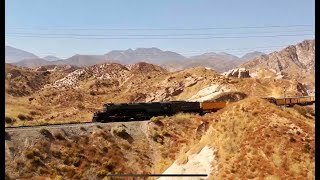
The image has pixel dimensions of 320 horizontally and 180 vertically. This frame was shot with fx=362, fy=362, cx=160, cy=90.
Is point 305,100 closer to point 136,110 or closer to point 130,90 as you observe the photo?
point 136,110

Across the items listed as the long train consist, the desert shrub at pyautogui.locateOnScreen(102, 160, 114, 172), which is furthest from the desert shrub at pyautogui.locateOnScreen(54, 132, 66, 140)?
the long train consist

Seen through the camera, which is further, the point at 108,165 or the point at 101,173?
the point at 108,165

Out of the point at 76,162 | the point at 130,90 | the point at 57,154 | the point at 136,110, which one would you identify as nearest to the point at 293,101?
the point at 136,110

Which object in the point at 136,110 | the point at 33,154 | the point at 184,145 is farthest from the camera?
the point at 136,110

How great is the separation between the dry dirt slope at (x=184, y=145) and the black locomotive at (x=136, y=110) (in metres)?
3.11

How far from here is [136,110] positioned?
46.7m

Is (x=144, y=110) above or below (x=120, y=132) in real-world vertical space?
above

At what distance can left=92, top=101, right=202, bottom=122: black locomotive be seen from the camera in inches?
1770


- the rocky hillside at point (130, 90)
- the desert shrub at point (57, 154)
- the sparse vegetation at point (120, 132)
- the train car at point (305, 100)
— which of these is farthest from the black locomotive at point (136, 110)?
the train car at point (305, 100)

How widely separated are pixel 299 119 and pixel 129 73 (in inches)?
4017

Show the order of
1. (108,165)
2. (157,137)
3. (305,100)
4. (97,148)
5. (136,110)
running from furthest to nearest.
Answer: (305,100), (136,110), (157,137), (97,148), (108,165)

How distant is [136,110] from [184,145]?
10434mm

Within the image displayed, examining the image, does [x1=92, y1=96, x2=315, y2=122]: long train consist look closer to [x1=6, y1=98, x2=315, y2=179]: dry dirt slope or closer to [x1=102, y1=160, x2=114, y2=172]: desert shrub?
[x1=6, y1=98, x2=315, y2=179]: dry dirt slope

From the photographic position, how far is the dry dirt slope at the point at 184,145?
22812 mm
